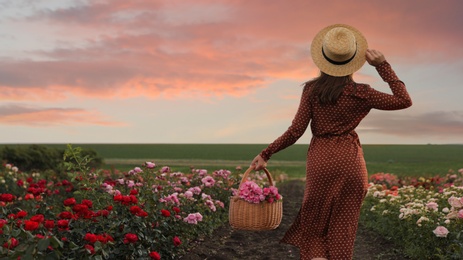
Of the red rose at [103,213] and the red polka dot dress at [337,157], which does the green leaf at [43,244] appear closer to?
the red rose at [103,213]

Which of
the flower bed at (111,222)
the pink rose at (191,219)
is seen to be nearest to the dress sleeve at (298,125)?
the flower bed at (111,222)

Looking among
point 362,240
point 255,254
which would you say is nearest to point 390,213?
point 362,240

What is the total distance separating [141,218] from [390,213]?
4108 millimetres

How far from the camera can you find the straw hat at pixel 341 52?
4.66 meters

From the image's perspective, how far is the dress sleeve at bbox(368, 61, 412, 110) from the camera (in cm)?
461

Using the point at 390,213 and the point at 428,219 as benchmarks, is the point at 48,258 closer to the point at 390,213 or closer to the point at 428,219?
the point at 428,219

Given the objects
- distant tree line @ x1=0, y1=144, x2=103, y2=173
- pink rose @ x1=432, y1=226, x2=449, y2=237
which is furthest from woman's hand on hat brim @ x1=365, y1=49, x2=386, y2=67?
distant tree line @ x1=0, y1=144, x2=103, y2=173

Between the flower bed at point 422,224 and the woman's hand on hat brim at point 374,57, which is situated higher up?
the woman's hand on hat brim at point 374,57

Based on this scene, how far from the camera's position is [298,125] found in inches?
188

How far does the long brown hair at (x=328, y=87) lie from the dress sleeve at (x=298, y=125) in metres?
0.09

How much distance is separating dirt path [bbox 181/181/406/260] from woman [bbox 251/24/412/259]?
2259mm

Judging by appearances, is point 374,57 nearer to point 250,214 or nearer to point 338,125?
Answer: point 338,125

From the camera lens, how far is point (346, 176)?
4609mm

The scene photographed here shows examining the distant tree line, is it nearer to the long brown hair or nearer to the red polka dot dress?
the red polka dot dress
